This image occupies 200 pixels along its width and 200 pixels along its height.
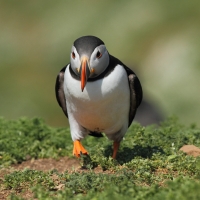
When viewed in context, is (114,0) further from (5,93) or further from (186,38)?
(5,93)

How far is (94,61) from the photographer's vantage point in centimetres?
734

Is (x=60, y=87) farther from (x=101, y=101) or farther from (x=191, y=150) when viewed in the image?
(x=191, y=150)

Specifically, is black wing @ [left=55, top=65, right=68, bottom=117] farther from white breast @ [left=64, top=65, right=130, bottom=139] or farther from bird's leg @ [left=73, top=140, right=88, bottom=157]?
bird's leg @ [left=73, top=140, right=88, bottom=157]

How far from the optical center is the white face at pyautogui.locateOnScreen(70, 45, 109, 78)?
7.30 metres

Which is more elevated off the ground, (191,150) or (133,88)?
(133,88)

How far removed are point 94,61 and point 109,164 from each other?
1.34m

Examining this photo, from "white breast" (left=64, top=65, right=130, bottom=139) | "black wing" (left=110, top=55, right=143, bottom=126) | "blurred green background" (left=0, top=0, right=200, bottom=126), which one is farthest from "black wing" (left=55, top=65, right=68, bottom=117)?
"blurred green background" (left=0, top=0, right=200, bottom=126)

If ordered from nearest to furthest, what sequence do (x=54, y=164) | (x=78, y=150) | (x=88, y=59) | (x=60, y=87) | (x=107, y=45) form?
(x=88, y=59), (x=78, y=150), (x=60, y=87), (x=54, y=164), (x=107, y=45)

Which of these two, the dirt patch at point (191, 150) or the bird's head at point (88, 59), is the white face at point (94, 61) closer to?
the bird's head at point (88, 59)

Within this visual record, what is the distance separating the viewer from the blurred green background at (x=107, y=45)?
18516 mm

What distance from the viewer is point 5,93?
1934cm

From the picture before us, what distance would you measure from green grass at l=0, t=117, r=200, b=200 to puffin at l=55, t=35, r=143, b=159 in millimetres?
446

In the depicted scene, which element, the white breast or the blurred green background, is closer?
the white breast

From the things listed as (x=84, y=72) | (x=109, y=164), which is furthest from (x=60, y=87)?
(x=109, y=164)
